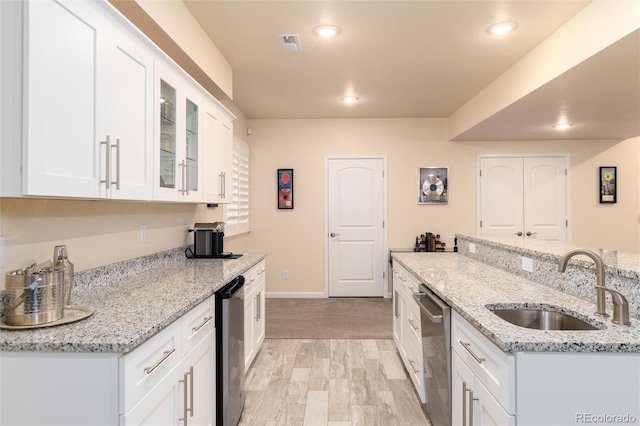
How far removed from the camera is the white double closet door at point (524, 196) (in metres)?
5.69

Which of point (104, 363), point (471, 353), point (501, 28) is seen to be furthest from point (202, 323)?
point (501, 28)

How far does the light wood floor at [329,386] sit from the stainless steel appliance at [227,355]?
30 centimetres

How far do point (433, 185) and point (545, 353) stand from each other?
181 inches

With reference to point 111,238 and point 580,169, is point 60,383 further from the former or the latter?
point 580,169

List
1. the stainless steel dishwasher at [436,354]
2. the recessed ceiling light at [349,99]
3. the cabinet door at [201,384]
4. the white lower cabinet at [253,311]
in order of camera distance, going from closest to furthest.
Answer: the cabinet door at [201,384] < the stainless steel dishwasher at [436,354] < the white lower cabinet at [253,311] < the recessed ceiling light at [349,99]

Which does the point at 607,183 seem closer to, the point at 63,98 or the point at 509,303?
the point at 509,303

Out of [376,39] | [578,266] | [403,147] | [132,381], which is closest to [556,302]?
[578,266]

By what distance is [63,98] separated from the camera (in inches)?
54.0

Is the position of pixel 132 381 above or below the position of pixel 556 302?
below

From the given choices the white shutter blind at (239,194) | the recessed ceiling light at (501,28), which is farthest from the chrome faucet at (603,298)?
the white shutter blind at (239,194)

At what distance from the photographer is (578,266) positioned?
1.89 metres

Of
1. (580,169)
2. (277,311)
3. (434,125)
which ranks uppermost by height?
(434,125)

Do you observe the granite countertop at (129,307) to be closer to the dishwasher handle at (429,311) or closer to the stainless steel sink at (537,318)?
the dishwasher handle at (429,311)

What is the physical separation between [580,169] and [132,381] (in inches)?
250
